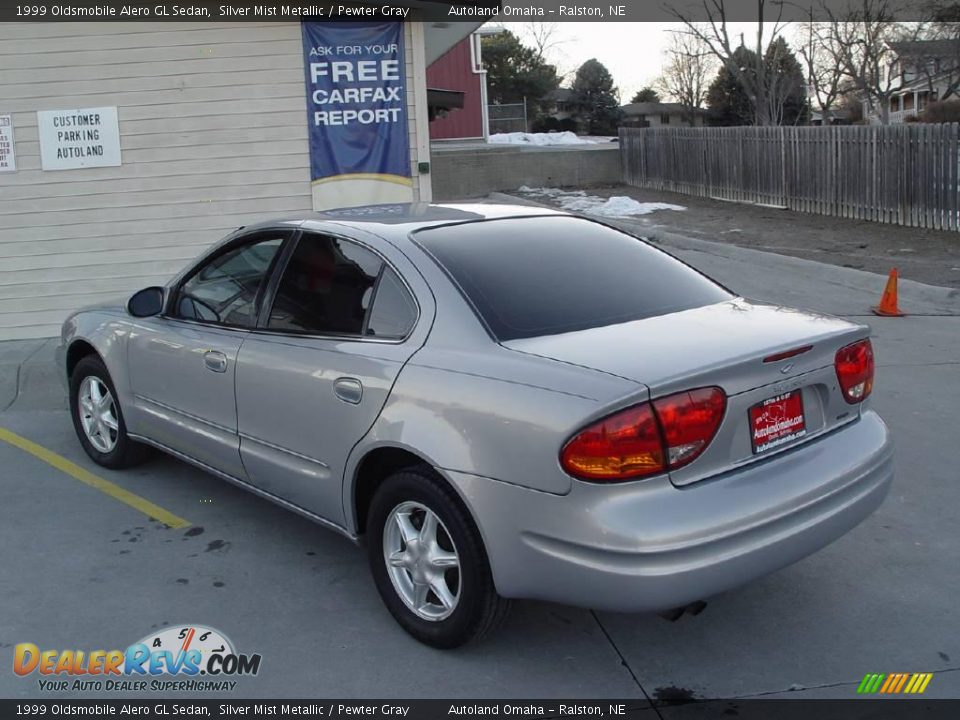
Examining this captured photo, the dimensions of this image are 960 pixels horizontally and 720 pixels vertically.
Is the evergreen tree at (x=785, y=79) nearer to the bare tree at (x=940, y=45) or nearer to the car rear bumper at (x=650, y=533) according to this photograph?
the bare tree at (x=940, y=45)

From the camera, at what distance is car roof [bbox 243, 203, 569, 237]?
168 inches

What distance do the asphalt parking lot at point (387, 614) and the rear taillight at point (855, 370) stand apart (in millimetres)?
891

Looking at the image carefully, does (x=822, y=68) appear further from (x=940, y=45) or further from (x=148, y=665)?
(x=148, y=665)

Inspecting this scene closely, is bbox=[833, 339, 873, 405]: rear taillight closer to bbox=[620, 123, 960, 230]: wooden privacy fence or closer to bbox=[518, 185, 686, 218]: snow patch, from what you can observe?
bbox=[620, 123, 960, 230]: wooden privacy fence

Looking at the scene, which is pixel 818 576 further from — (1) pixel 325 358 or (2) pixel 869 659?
(1) pixel 325 358

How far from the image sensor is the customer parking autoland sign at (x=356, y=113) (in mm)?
9289

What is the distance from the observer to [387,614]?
400 centimetres

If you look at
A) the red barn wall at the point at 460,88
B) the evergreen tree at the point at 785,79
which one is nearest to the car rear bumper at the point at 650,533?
the red barn wall at the point at 460,88

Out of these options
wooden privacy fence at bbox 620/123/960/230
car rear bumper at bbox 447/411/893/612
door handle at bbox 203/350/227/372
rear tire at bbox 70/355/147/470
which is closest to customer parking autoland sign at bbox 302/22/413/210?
rear tire at bbox 70/355/147/470

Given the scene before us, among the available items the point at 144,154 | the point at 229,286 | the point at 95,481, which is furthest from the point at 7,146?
the point at 229,286
